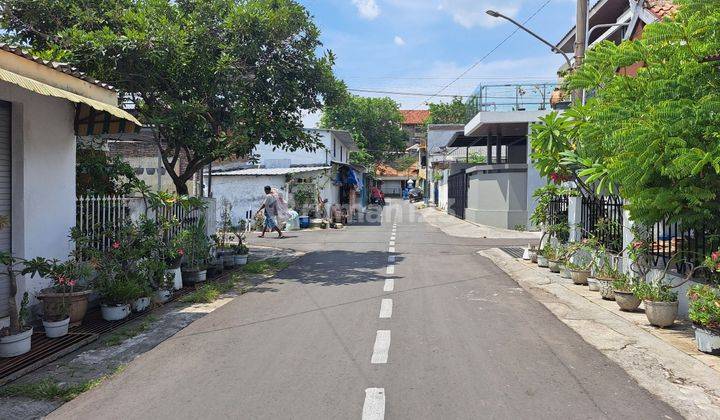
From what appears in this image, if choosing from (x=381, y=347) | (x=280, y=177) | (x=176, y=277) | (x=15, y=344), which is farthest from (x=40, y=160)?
(x=280, y=177)

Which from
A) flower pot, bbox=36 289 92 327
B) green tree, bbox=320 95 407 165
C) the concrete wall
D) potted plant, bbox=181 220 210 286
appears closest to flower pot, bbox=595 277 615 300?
potted plant, bbox=181 220 210 286

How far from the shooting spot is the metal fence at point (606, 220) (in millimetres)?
9469

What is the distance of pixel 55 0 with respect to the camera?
34.0 feet

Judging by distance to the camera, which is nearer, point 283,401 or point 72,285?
point 283,401

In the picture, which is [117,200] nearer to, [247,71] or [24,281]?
[24,281]

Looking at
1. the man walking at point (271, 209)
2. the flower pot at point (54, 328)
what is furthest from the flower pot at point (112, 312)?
the man walking at point (271, 209)

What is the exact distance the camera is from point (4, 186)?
656 cm

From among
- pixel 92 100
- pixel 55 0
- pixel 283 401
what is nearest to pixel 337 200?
pixel 55 0

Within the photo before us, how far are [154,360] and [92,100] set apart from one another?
12.0 ft

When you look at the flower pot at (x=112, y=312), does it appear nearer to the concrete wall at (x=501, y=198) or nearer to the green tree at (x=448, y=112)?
the concrete wall at (x=501, y=198)

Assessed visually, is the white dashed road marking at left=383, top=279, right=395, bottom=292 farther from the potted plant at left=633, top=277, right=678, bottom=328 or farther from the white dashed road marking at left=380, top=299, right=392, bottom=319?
the potted plant at left=633, top=277, right=678, bottom=328

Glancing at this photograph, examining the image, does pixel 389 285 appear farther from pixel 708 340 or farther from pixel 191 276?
pixel 708 340

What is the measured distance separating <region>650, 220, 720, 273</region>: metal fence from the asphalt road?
1945mm

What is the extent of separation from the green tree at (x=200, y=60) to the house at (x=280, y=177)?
325 inches
